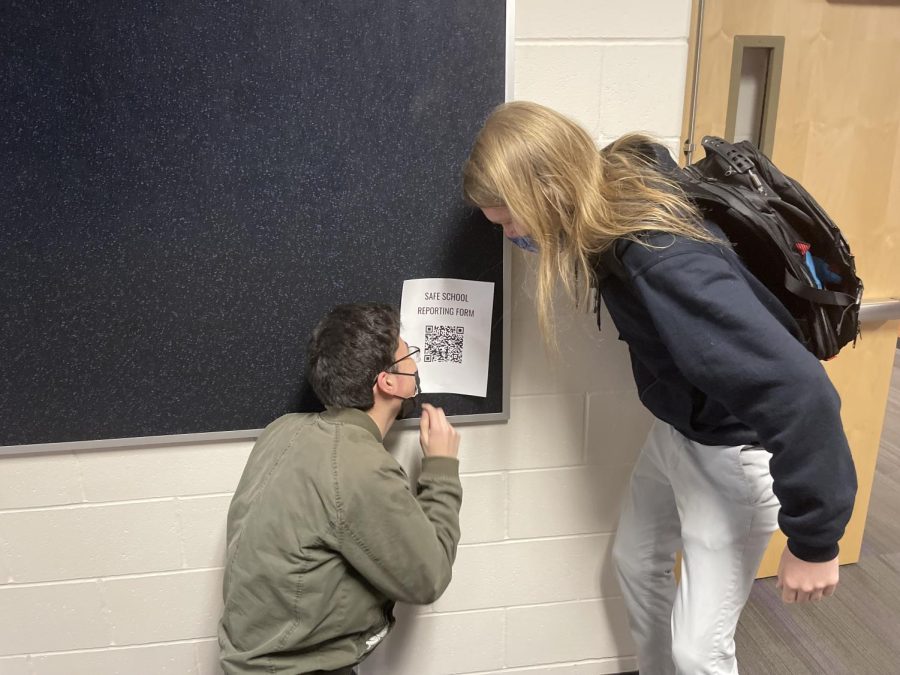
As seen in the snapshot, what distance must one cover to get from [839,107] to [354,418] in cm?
149

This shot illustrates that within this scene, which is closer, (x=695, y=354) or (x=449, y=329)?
(x=695, y=354)

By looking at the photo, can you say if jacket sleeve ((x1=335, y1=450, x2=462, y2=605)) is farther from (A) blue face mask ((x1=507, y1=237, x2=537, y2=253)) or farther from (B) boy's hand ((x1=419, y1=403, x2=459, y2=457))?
(A) blue face mask ((x1=507, y1=237, x2=537, y2=253))

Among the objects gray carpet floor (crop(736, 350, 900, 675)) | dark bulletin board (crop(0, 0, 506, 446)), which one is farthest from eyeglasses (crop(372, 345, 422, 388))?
gray carpet floor (crop(736, 350, 900, 675))

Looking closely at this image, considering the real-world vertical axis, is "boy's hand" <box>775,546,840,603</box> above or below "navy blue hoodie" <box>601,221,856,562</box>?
below

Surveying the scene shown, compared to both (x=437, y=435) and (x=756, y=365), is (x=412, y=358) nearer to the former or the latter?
(x=437, y=435)

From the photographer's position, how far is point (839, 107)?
1.66 metres

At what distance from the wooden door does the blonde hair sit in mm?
717

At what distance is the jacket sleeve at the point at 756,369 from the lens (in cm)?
90

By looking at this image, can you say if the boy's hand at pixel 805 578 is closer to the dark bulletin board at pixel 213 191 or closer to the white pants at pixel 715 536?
the white pants at pixel 715 536

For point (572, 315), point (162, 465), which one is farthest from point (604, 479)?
point (162, 465)

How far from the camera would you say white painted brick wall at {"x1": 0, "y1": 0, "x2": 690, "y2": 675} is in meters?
1.26

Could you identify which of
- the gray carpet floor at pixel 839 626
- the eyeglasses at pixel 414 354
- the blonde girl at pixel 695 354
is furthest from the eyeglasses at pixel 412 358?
the gray carpet floor at pixel 839 626

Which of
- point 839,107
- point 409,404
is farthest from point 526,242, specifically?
point 839,107

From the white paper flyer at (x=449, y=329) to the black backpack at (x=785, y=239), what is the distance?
365 mm
